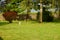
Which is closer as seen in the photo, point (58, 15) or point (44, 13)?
point (44, 13)

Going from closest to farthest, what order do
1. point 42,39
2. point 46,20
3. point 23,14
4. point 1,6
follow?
point 42,39
point 46,20
point 23,14
point 1,6

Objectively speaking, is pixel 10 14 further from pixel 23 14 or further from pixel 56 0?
pixel 23 14

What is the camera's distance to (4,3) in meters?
43.4

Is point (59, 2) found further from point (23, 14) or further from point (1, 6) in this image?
point (1, 6)

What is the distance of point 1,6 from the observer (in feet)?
142

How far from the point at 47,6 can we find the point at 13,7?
7.62 metres

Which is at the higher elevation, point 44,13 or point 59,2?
point 59,2

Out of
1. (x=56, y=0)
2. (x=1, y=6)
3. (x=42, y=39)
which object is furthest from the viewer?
(x=1, y=6)

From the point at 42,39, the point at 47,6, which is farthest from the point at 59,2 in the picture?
the point at 42,39

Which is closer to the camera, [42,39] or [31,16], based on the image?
[42,39]

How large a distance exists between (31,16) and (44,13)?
288 inches

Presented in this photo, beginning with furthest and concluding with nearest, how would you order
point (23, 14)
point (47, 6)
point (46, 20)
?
point (23, 14) < point (47, 6) < point (46, 20)

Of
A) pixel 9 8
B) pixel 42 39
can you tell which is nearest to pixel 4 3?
pixel 9 8

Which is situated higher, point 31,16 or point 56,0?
point 56,0
